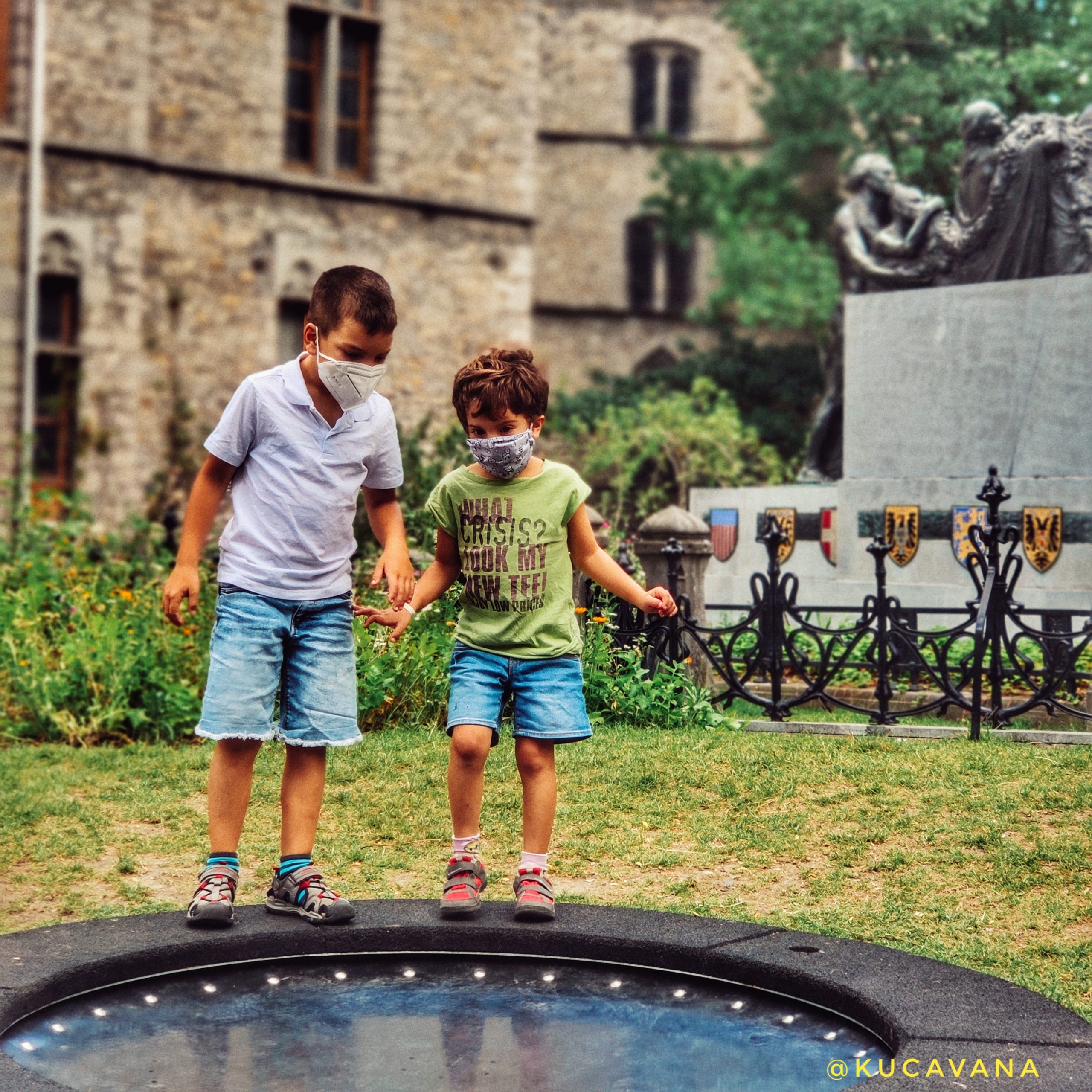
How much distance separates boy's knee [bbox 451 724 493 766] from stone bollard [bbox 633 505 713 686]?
4667mm

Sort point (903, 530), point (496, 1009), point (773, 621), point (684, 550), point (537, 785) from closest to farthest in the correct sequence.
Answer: point (496, 1009), point (537, 785), point (773, 621), point (684, 550), point (903, 530)

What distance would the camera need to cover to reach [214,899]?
13.0ft

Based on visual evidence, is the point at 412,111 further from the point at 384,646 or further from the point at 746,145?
the point at 384,646

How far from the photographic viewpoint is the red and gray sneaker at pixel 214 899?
12.9 feet

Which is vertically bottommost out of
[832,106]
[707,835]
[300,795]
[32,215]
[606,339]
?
[707,835]

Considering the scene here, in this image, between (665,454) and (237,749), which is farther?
(665,454)

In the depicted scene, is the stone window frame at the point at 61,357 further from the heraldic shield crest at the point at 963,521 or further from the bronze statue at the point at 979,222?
the heraldic shield crest at the point at 963,521

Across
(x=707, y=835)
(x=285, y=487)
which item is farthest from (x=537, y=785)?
(x=707, y=835)

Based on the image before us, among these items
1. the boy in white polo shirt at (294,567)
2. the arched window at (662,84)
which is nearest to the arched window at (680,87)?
the arched window at (662,84)

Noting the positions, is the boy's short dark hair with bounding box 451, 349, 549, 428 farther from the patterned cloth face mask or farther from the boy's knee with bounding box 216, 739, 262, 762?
the boy's knee with bounding box 216, 739, 262, 762

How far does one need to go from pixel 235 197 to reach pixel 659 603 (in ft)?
54.3

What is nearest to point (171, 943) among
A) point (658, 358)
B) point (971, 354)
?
point (971, 354)

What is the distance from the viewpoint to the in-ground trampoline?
303cm

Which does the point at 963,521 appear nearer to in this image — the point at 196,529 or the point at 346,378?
the point at 346,378
